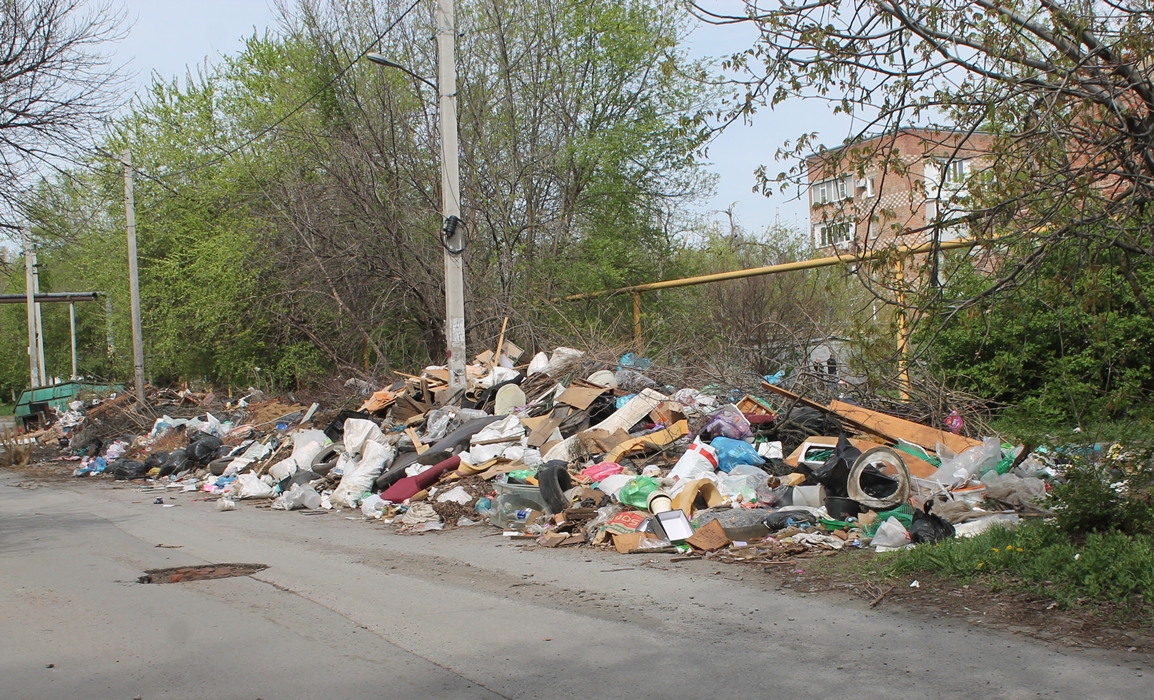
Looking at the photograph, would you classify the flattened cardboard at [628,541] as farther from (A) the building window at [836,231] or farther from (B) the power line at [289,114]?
(B) the power line at [289,114]

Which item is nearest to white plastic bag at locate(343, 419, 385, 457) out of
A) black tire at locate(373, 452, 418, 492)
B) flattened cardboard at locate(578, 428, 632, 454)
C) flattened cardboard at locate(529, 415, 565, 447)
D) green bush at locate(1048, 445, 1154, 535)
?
black tire at locate(373, 452, 418, 492)

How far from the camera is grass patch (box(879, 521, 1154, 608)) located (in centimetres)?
504

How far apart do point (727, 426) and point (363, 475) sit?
4.62 m

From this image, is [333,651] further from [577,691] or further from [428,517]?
[428,517]

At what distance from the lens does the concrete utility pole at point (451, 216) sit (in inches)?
510

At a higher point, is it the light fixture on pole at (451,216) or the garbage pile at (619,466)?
the light fixture on pole at (451,216)

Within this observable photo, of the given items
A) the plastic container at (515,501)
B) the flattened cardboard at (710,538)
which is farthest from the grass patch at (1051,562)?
the plastic container at (515,501)

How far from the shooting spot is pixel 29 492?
46.8ft

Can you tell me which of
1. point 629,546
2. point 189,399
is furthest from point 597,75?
point 629,546

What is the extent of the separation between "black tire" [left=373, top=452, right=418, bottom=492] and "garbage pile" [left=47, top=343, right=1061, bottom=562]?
0.02 metres

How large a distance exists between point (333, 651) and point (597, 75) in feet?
55.6

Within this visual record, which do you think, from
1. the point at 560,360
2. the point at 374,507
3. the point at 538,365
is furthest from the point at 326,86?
the point at 374,507

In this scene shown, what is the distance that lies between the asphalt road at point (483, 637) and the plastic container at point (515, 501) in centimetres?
116

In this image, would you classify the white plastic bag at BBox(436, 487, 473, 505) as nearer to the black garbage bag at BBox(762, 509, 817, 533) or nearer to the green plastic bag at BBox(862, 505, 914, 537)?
the black garbage bag at BBox(762, 509, 817, 533)
